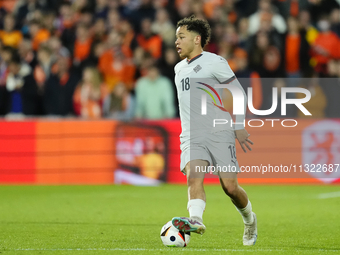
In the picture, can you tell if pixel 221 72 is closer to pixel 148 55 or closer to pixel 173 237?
pixel 173 237

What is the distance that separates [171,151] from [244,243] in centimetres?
721

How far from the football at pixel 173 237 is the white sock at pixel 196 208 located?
7.9 inches

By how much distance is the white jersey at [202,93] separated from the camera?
604 centimetres

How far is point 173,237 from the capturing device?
19.0 feet

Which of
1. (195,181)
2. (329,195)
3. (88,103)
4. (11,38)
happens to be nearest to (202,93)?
(195,181)

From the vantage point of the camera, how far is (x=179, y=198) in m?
11.2

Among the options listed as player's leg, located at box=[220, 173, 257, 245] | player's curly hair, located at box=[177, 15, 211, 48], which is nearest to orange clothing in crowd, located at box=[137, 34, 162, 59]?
player's curly hair, located at box=[177, 15, 211, 48]

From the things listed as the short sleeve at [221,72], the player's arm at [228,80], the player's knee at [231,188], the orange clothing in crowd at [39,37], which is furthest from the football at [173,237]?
the orange clothing in crowd at [39,37]

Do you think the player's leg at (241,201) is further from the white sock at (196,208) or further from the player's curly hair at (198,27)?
the player's curly hair at (198,27)

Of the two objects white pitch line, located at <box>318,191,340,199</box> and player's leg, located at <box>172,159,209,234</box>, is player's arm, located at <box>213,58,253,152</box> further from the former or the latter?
white pitch line, located at <box>318,191,340,199</box>

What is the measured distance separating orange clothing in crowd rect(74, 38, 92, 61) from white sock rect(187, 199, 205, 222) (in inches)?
387

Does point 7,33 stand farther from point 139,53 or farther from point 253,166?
point 253,166

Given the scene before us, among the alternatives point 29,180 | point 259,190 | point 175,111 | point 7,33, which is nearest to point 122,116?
point 175,111

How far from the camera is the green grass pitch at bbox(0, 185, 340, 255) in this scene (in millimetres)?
6148
